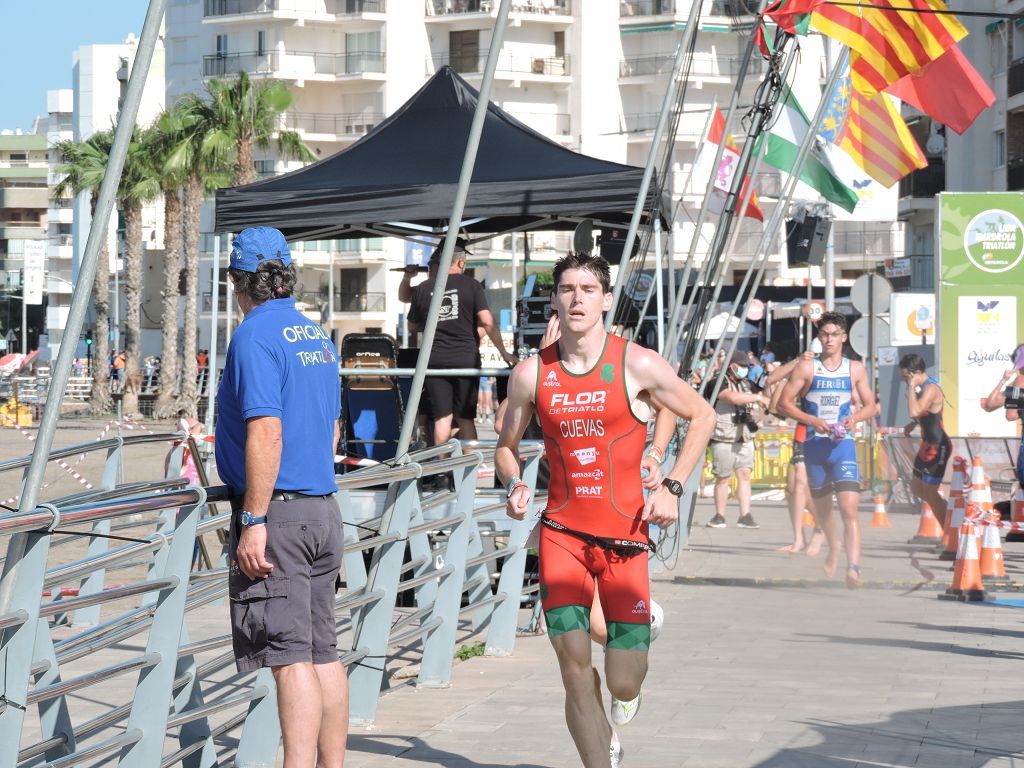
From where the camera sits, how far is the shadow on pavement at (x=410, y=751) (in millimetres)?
6086

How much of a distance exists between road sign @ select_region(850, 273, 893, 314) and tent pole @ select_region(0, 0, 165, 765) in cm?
1975

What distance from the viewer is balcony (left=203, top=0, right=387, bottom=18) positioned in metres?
72.6

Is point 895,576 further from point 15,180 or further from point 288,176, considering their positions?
point 15,180

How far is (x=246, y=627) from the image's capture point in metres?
5.00

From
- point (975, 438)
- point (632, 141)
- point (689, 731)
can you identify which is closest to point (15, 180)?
point (632, 141)

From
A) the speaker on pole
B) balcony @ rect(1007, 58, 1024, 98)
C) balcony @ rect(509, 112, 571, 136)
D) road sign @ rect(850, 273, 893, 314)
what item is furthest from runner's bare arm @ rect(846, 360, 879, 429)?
balcony @ rect(509, 112, 571, 136)

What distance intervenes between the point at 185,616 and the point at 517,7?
67454 mm

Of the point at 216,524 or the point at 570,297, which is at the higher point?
the point at 570,297

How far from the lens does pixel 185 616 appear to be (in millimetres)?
7664

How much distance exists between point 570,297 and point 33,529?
2.31 m

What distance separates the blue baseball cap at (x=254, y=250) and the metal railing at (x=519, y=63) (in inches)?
2654

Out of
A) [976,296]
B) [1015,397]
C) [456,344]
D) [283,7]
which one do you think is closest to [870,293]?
[976,296]

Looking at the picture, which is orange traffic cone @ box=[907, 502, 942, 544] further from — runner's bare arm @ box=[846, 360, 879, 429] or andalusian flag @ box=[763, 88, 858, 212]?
andalusian flag @ box=[763, 88, 858, 212]

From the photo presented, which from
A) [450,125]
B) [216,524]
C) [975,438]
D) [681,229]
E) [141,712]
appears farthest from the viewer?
[681,229]
